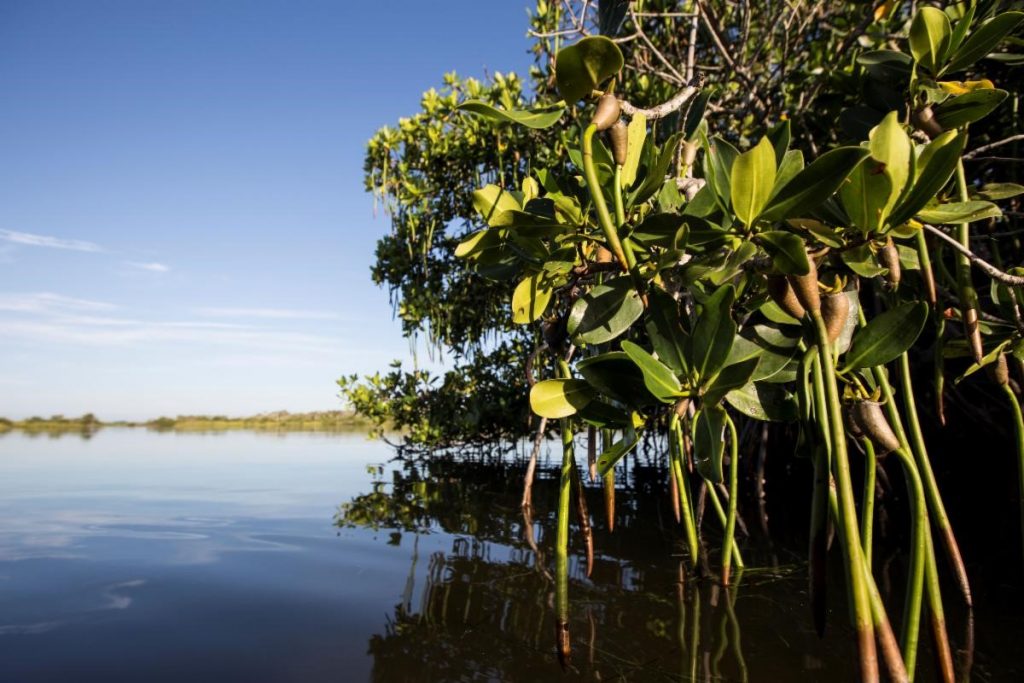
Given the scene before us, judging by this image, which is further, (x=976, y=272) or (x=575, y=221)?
(x=976, y=272)

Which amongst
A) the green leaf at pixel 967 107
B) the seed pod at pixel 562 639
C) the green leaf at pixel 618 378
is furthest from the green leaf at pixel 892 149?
the seed pod at pixel 562 639

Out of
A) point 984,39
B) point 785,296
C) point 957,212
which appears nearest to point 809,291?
point 785,296

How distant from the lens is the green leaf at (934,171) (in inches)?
24.3

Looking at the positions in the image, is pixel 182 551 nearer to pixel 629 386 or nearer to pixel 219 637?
pixel 219 637

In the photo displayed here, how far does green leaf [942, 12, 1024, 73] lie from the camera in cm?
91

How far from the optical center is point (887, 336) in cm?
68

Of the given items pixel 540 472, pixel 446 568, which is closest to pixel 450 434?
pixel 540 472

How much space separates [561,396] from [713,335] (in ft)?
0.77

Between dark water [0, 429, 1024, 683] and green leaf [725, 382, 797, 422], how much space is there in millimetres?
868

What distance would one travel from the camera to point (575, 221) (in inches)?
33.4

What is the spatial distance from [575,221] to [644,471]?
5.67m

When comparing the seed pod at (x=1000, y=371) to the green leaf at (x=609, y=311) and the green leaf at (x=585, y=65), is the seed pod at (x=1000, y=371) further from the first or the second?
the green leaf at (x=585, y=65)

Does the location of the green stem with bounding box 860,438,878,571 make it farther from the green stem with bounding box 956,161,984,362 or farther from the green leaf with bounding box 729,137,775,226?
the green stem with bounding box 956,161,984,362

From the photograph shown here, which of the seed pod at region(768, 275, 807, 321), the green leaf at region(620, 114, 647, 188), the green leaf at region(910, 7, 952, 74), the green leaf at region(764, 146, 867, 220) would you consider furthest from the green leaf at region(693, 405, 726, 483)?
the green leaf at region(910, 7, 952, 74)
